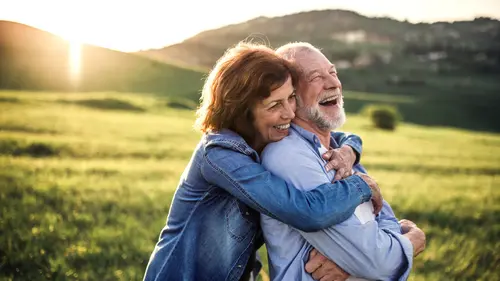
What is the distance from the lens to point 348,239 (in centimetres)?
314

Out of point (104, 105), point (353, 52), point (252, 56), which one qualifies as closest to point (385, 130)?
point (104, 105)

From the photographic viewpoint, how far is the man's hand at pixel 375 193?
3.44 m

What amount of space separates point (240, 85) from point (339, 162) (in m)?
0.81

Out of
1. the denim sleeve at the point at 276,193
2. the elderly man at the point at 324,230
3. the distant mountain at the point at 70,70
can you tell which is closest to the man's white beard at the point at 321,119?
the elderly man at the point at 324,230

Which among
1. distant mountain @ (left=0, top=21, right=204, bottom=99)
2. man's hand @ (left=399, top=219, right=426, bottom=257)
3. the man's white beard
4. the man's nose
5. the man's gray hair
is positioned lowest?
distant mountain @ (left=0, top=21, right=204, bottom=99)

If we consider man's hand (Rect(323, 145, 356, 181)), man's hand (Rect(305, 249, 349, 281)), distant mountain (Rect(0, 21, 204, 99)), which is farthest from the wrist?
distant mountain (Rect(0, 21, 204, 99))

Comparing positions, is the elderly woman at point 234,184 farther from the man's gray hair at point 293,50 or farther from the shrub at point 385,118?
the shrub at point 385,118

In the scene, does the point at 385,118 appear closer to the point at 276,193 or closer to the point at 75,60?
the point at 75,60

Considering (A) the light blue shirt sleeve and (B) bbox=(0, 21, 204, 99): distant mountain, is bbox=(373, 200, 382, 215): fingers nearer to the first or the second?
(A) the light blue shirt sleeve

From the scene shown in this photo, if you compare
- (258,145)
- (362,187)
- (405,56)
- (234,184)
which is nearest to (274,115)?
(258,145)

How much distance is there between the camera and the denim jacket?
301 centimetres

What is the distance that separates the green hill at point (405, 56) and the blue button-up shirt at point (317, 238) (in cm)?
6629

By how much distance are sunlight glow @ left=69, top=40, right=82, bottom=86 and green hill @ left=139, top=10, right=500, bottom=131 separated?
46.2ft

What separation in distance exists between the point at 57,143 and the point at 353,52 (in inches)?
5386
